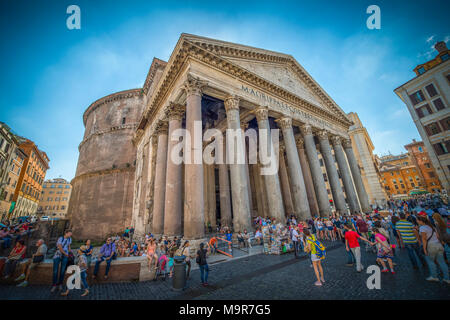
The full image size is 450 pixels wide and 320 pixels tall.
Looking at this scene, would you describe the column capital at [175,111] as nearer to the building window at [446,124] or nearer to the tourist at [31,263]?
the tourist at [31,263]

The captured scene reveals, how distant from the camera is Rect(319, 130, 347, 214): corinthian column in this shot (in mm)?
14384

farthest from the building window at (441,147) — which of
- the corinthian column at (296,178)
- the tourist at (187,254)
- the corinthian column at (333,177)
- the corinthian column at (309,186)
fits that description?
the tourist at (187,254)

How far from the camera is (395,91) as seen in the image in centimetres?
2369

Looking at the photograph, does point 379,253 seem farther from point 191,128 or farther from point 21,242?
point 21,242

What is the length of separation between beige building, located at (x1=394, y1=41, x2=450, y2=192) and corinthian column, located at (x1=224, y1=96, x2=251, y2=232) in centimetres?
2462

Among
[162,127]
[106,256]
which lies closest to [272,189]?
[106,256]

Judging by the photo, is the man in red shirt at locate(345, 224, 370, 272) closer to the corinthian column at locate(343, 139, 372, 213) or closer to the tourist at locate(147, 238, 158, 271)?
the tourist at locate(147, 238, 158, 271)

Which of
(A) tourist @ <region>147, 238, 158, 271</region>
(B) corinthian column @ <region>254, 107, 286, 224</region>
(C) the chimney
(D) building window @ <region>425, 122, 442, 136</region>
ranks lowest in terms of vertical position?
(A) tourist @ <region>147, 238, 158, 271</region>

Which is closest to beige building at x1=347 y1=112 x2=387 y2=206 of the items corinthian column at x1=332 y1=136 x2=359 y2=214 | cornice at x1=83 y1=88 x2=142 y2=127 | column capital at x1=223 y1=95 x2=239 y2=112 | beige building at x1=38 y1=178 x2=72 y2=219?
corinthian column at x1=332 y1=136 x2=359 y2=214

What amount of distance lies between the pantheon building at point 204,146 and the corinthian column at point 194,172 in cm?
5

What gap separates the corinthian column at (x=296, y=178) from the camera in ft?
37.6

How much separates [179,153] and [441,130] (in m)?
28.5
